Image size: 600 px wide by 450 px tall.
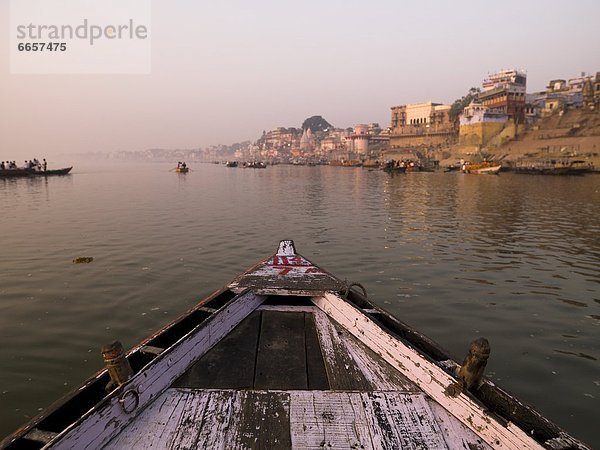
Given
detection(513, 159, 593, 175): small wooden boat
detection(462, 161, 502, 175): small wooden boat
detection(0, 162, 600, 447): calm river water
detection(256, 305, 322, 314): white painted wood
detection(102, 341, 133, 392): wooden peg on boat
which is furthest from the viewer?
detection(462, 161, 502, 175): small wooden boat

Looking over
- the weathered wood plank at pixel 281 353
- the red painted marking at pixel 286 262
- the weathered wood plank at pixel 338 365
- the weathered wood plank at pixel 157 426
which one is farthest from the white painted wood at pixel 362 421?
the red painted marking at pixel 286 262

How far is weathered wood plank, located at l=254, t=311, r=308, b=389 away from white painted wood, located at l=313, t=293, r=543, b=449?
1.97 feet

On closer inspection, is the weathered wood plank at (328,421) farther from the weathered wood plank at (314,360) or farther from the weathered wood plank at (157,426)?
the weathered wood plank at (157,426)

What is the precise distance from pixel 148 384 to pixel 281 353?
4.56ft

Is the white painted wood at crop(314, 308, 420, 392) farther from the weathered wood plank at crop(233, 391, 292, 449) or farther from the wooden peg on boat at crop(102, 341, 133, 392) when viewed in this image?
the wooden peg on boat at crop(102, 341, 133, 392)

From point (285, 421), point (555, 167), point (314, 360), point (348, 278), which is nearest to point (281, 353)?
point (314, 360)

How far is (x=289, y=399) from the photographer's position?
2.85m

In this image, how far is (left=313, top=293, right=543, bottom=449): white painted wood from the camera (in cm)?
234

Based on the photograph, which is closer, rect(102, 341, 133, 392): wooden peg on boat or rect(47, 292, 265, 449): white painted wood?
rect(47, 292, 265, 449): white painted wood

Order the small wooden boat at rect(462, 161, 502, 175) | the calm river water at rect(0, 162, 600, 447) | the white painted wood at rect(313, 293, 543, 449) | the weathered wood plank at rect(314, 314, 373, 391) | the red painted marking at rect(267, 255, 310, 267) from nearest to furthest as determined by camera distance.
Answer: the white painted wood at rect(313, 293, 543, 449), the weathered wood plank at rect(314, 314, 373, 391), the calm river water at rect(0, 162, 600, 447), the red painted marking at rect(267, 255, 310, 267), the small wooden boat at rect(462, 161, 502, 175)

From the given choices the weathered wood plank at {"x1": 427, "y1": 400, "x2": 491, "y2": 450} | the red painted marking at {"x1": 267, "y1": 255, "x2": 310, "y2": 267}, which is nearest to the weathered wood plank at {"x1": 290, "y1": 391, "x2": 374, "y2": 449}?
the weathered wood plank at {"x1": 427, "y1": 400, "x2": 491, "y2": 450}

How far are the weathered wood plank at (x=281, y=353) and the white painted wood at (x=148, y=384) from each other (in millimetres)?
483

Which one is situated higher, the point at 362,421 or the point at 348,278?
the point at 362,421

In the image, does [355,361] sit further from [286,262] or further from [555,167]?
[555,167]
